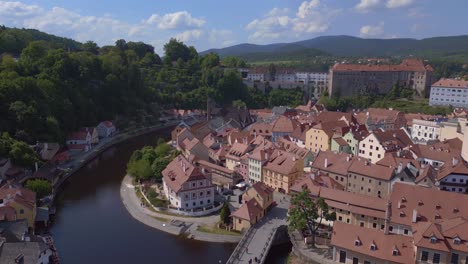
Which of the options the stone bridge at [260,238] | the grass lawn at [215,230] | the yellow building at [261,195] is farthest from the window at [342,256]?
the yellow building at [261,195]

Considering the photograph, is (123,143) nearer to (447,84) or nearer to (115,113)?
(115,113)

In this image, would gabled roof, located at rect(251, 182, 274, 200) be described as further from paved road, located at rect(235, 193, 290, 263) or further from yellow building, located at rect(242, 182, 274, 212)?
paved road, located at rect(235, 193, 290, 263)

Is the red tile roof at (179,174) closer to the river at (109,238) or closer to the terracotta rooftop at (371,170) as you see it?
the river at (109,238)

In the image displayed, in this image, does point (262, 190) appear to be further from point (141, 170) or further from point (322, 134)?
point (322, 134)

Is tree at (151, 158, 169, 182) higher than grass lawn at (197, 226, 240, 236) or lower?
higher

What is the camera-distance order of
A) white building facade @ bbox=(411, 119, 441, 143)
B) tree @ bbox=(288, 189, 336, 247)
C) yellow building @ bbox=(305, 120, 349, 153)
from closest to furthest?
tree @ bbox=(288, 189, 336, 247), yellow building @ bbox=(305, 120, 349, 153), white building facade @ bbox=(411, 119, 441, 143)

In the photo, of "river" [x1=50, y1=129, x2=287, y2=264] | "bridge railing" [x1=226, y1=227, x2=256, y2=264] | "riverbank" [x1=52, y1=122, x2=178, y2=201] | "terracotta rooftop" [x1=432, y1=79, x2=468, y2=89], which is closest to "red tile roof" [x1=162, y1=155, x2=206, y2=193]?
"river" [x1=50, y1=129, x2=287, y2=264]

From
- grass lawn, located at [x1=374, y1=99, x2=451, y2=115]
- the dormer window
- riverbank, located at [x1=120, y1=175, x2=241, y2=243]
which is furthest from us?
grass lawn, located at [x1=374, y1=99, x2=451, y2=115]
